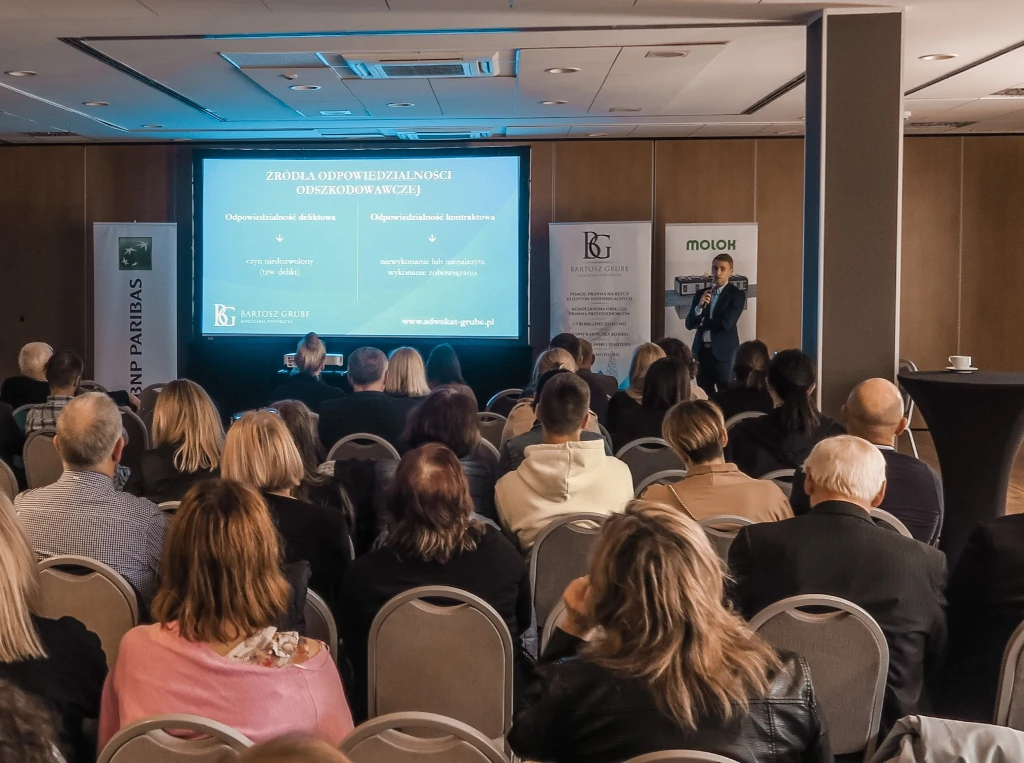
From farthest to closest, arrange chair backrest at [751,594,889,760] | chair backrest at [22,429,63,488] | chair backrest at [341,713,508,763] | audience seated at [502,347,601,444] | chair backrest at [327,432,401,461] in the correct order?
audience seated at [502,347,601,444] < chair backrest at [22,429,63,488] < chair backrest at [327,432,401,461] < chair backrest at [751,594,889,760] < chair backrest at [341,713,508,763]

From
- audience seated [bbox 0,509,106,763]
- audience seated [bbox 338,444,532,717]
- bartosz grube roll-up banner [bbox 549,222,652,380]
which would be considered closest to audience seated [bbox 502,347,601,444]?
audience seated [bbox 338,444,532,717]

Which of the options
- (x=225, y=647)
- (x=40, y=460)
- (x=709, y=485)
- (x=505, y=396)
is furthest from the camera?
(x=505, y=396)

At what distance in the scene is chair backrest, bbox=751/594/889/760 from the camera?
235 cm

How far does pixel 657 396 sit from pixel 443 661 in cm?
301

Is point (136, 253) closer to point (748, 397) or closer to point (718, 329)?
point (718, 329)

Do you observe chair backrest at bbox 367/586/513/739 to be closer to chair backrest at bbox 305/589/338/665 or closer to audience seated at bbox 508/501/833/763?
chair backrest at bbox 305/589/338/665

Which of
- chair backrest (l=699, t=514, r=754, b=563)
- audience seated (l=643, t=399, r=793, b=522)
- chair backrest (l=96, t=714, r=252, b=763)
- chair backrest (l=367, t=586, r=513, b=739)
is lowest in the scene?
chair backrest (l=367, t=586, r=513, b=739)

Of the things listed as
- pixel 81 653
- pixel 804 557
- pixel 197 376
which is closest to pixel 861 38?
pixel 804 557

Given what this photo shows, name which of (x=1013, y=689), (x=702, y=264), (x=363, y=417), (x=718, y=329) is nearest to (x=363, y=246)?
(x=702, y=264)

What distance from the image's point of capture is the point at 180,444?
4.06m

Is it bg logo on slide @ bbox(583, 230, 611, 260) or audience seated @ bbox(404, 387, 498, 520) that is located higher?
bg logo on slide @ bbox(583, 230, 611, 260)

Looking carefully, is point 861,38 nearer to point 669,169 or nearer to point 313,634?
point 313,634

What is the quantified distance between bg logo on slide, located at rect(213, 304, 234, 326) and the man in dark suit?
16.1ft

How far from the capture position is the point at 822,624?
2.38m
